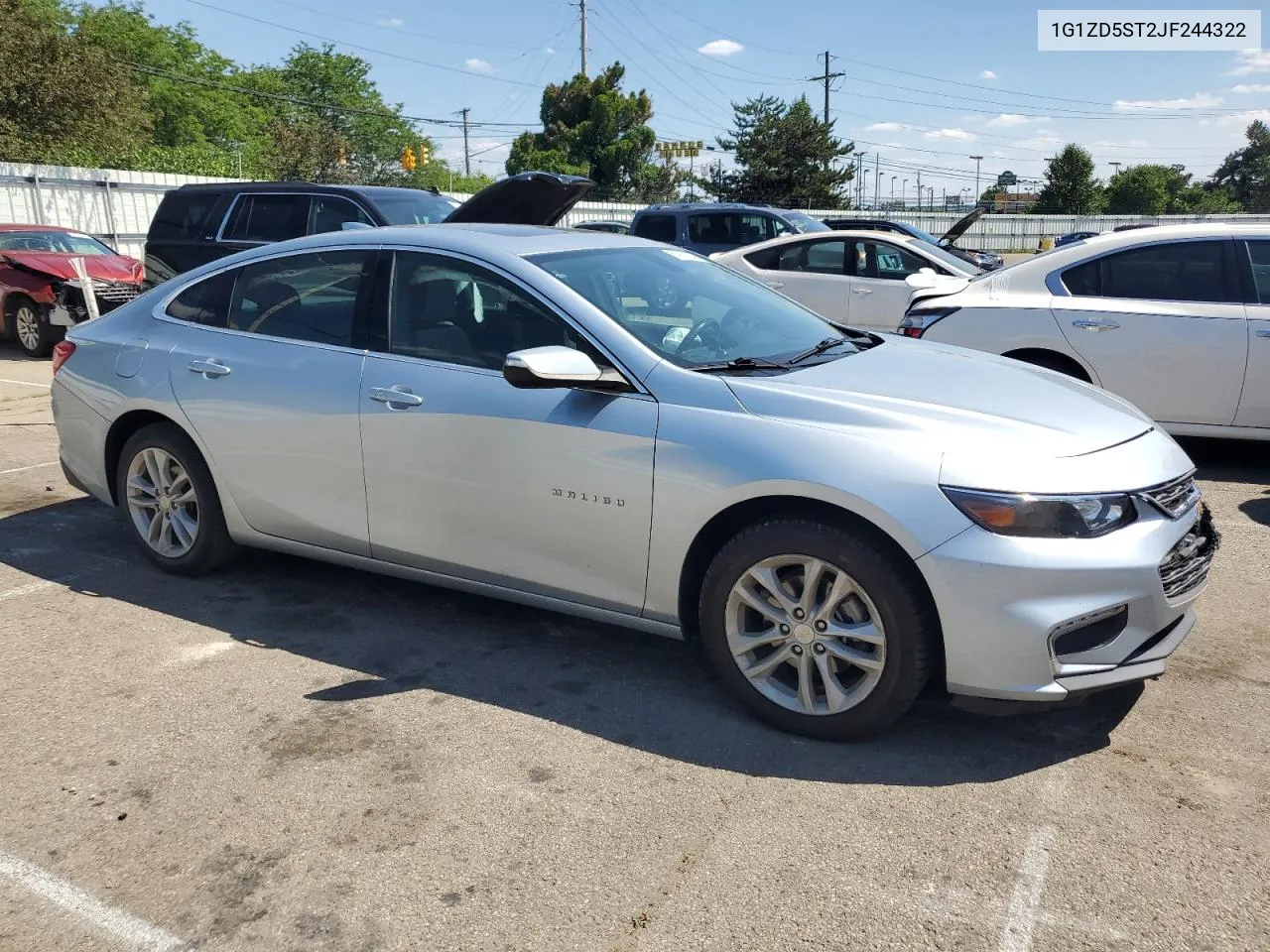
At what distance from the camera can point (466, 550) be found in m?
4.11

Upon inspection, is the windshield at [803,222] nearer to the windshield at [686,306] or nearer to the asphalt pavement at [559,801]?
the windshield at [686,306]

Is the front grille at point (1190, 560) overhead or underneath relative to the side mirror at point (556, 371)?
underneath

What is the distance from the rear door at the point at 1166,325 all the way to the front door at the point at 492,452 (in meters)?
4.44

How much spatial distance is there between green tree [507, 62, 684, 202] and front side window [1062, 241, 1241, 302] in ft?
198

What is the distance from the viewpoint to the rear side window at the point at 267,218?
34.8 ft

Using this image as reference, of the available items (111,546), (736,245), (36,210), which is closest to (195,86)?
(36,210)

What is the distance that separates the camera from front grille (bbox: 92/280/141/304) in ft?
42.5

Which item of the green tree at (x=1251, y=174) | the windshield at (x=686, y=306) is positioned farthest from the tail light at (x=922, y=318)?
the green tree at (x=1251, y=174)

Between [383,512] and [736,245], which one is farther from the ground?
[736,245]

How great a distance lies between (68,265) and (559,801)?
12696 millimetres

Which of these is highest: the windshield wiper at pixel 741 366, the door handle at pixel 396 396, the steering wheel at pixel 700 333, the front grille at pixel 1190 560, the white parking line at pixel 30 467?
the steering wheel at pixel 700 333

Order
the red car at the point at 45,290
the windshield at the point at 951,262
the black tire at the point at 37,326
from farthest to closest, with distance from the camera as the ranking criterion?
the black tire at the point at 37,326
the red car at the point at 45,290
the windshield at the point at 951,262

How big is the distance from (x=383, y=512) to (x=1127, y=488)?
271 centimetres

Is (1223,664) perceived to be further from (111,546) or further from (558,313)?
(111,546)
